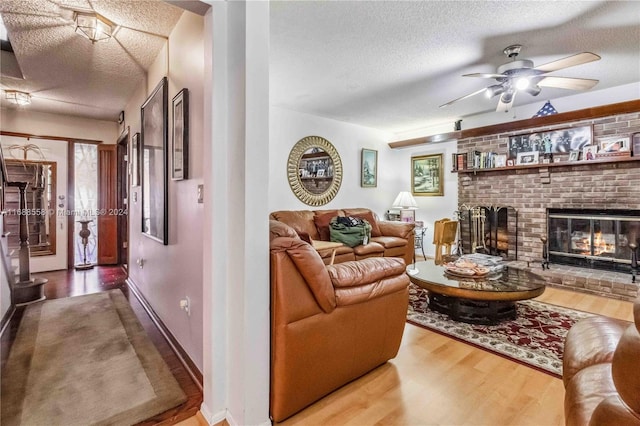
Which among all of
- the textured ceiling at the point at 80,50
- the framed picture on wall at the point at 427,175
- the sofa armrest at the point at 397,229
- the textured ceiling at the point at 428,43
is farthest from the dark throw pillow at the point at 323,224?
the textured ceiling at the point at 80,50

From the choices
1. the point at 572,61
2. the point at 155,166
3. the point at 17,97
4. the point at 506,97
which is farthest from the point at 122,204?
the point at 572,61

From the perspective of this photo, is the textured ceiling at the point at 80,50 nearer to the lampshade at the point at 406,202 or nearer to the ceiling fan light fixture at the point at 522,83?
the ceiling fan light fixture at the point at 522,83

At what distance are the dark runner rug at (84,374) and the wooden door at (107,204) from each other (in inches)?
91.0

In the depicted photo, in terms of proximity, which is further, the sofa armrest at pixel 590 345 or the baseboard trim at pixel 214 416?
the baseboard trim at pixel 214 416

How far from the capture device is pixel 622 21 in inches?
94.0

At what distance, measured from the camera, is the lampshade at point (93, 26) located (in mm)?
2125

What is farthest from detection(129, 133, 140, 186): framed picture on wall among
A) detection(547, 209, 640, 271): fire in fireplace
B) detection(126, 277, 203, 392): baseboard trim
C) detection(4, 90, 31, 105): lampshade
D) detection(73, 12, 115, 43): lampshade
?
detection(547, 209, 640, 271): fire in fireplace

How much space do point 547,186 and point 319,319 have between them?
4313mm

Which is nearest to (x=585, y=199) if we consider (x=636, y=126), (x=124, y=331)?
(x=636, y=126)

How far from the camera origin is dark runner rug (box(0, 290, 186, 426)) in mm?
1570

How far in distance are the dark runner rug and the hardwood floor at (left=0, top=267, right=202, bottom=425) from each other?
0.04 metres

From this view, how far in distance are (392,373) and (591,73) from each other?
150 inches

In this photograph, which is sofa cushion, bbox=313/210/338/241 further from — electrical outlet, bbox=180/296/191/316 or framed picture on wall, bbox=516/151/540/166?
framed picture on wall, bbox=516/151/540/166

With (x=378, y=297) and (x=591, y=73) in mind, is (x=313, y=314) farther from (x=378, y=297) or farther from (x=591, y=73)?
(x=591, y=73)
